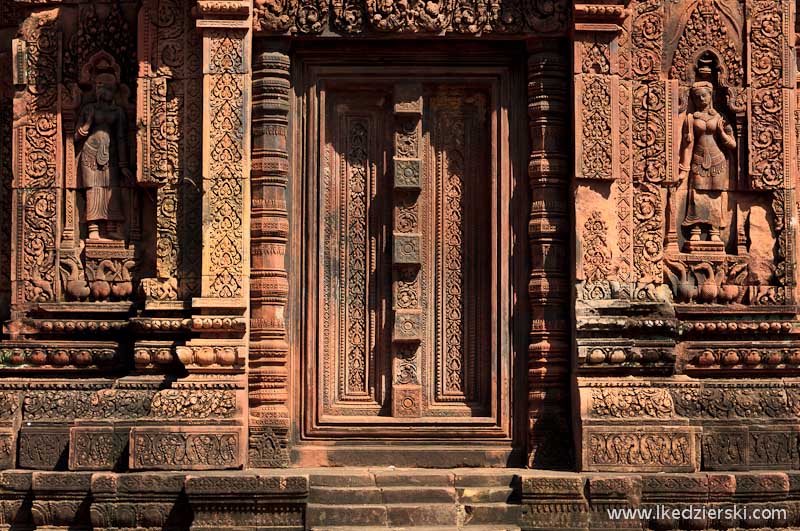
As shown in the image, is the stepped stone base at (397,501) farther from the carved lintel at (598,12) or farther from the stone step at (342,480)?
the carved lintel at (598,12)

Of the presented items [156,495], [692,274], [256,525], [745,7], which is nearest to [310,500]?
[256,525]

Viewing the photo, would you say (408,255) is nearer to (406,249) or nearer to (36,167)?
(406,249)

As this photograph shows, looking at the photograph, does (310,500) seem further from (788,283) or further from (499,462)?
(788,283)

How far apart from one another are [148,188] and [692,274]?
492cm

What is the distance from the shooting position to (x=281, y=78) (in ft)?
36.9

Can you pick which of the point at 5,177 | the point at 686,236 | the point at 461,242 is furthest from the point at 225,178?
the point at 686,236

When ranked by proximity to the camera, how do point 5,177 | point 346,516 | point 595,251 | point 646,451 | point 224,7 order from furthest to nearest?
point 5,177
point 595,251
point 224,7
point 646,451
point 346,516

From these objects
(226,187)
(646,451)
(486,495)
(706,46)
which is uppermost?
(706,46)

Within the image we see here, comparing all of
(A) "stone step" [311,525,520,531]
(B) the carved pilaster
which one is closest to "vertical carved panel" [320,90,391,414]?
(B) the carved pilaster

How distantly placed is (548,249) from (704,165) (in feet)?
5.60

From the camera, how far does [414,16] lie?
11180 mm

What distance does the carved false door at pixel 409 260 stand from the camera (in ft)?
36.9

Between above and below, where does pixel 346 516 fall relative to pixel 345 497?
below

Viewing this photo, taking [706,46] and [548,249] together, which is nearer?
[548,249]
